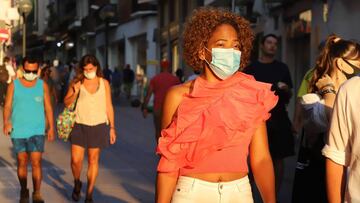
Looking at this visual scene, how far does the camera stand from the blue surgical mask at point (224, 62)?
385cm

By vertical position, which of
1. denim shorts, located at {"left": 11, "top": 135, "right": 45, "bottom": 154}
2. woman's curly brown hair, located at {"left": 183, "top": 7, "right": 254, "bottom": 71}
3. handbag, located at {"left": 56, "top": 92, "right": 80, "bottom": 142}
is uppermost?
woman's curly brown hair, located at {"left": 183, "top": 7, "right": 254, "bottom": 71}

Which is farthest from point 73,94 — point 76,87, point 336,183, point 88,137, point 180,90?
point 336,183

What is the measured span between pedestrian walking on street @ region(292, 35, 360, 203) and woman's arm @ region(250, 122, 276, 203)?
1.46 meters

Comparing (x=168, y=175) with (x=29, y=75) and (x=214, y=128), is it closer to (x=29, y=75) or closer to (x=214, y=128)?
(x=214, y=128)

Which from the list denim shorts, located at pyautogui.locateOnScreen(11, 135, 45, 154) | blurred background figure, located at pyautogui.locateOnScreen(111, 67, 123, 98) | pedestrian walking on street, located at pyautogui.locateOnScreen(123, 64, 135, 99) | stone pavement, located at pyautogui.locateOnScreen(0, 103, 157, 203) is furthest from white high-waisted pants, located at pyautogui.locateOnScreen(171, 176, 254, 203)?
blurred background figure, located at pyautogui.locateOnScreen(111, 67, 123, 98)

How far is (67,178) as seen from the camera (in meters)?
11.3

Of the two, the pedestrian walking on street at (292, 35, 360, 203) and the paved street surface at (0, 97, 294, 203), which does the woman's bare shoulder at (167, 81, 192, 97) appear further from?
the paved street surface at (0, 97, 294, 203)

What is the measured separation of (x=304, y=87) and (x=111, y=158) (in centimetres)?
689

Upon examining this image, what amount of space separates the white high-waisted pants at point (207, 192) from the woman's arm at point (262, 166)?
113 millimetres

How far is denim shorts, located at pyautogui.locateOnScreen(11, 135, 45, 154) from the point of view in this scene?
8742 mm

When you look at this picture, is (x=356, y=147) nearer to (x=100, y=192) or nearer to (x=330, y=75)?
(x=330, y=75)

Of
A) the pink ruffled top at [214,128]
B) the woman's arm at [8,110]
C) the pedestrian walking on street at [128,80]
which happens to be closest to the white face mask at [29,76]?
the woman's arm at [8,110]

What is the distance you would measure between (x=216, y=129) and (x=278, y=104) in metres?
4.77

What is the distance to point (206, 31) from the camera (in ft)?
13.1
